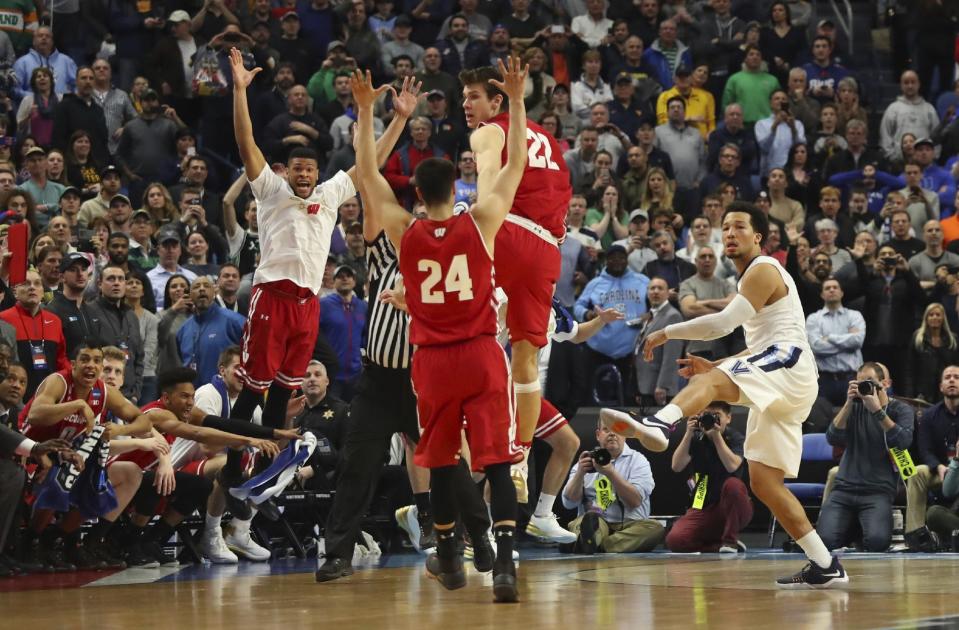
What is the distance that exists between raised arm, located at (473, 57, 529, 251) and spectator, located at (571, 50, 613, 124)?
12.1 metres

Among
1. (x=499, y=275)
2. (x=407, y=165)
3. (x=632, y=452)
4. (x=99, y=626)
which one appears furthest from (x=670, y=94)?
(x=99, y=626)

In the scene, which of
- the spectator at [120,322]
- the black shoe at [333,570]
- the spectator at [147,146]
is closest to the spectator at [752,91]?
the spectator at [147,146]

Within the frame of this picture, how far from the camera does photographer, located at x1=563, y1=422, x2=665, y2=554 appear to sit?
13.2 metres

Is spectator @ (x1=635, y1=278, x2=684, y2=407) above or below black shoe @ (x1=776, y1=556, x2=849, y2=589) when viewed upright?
above

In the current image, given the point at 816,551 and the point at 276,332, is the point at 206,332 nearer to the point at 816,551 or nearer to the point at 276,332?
the point at 276,332

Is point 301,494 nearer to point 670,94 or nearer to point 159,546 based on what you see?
point 159,546

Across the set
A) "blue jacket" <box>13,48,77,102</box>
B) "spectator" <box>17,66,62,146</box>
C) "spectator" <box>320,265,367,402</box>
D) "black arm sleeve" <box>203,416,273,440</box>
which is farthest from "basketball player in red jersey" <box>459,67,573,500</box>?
"blue jacket" <box>13,48,77,102</box>

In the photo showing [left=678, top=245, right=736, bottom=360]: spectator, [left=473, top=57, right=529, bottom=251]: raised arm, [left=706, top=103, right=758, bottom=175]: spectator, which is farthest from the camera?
[left=706, top=103, right=758, bottom=175]: spectator

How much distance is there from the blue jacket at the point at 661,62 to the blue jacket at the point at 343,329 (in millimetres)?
8127

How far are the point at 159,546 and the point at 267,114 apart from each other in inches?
320

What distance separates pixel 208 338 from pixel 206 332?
0.26 ft

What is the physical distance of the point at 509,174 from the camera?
802 centimetres

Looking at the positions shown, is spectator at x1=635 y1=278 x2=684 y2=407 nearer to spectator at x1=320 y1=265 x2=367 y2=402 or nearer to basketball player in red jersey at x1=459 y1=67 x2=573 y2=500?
spectator at x1=320 y1=265 x2=367 y2=402

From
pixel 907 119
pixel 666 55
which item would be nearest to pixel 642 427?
pixel 907 119
